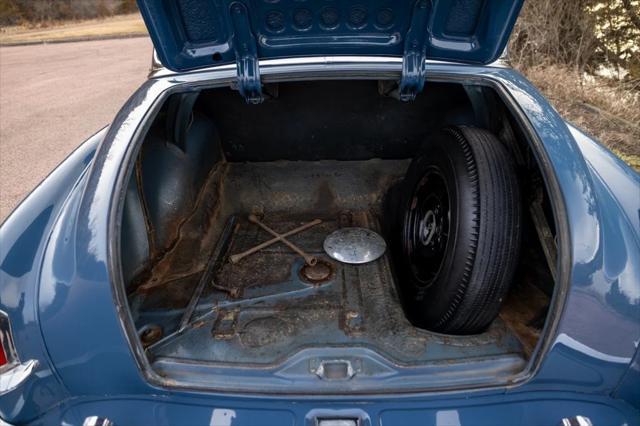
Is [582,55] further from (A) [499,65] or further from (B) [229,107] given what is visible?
(B) [229,107]

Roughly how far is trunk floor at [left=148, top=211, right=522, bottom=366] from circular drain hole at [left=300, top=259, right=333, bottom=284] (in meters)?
0.02

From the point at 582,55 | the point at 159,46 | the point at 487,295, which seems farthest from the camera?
the point at 582,55

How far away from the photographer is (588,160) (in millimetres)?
1668

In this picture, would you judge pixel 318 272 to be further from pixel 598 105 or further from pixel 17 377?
pixel 598 105

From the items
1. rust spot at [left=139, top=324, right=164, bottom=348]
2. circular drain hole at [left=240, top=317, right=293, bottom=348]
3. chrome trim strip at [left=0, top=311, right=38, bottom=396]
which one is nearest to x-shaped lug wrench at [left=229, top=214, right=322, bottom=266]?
circular drain hole at [left=240, top=317, right=293, bottom=348]

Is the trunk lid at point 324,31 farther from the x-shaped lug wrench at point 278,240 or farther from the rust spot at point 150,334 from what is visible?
the rust spot at point 150,334

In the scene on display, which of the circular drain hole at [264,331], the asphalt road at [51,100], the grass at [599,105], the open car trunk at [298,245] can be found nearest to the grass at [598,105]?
the grass at [599,105]

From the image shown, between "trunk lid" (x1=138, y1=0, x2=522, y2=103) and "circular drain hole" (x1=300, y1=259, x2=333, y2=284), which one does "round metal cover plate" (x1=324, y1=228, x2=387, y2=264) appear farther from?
"trunk lid" (x1=138, y1=0, x2=522, y2=103)

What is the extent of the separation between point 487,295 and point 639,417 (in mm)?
495

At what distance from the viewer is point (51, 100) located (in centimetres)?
633

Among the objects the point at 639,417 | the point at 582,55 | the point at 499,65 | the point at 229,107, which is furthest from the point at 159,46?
the point at 582,55

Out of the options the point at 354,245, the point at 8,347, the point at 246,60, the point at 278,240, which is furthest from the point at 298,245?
the point at 8,347

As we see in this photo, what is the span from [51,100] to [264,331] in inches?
250

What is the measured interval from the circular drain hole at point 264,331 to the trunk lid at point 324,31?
83cm
